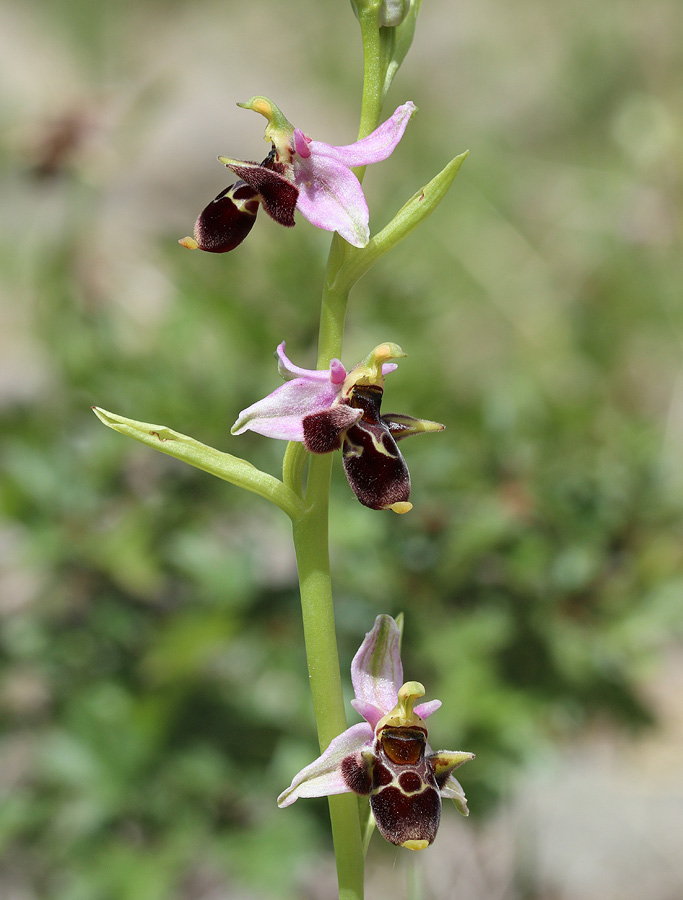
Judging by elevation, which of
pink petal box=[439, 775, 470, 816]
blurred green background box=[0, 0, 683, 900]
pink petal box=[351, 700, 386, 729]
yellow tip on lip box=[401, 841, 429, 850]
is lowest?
blurred green background box=[0, 0, 683, 900]

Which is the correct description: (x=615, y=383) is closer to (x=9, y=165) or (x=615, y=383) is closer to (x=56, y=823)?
(x=56, y=823)

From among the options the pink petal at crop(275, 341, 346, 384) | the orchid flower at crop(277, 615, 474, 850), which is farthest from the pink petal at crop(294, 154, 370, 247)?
the orchid flower at crop(277, 615, 474, 850)

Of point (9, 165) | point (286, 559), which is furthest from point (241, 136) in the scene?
point (286, 559)

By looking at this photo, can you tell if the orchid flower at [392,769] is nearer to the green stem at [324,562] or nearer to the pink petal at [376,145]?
the green stem at [324,562]

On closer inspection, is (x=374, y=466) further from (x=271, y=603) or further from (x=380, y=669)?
(x=271, y=603)

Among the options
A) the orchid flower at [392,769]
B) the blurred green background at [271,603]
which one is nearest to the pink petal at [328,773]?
the orchid flower at [392,769]

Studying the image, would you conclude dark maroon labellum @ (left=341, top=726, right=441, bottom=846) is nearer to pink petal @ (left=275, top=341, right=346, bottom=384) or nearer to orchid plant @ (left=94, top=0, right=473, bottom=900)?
orchid plant @ (left=94, top=0, right=473, bottom=900)

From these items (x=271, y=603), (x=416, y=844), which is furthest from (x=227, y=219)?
(x=271, y=603)
